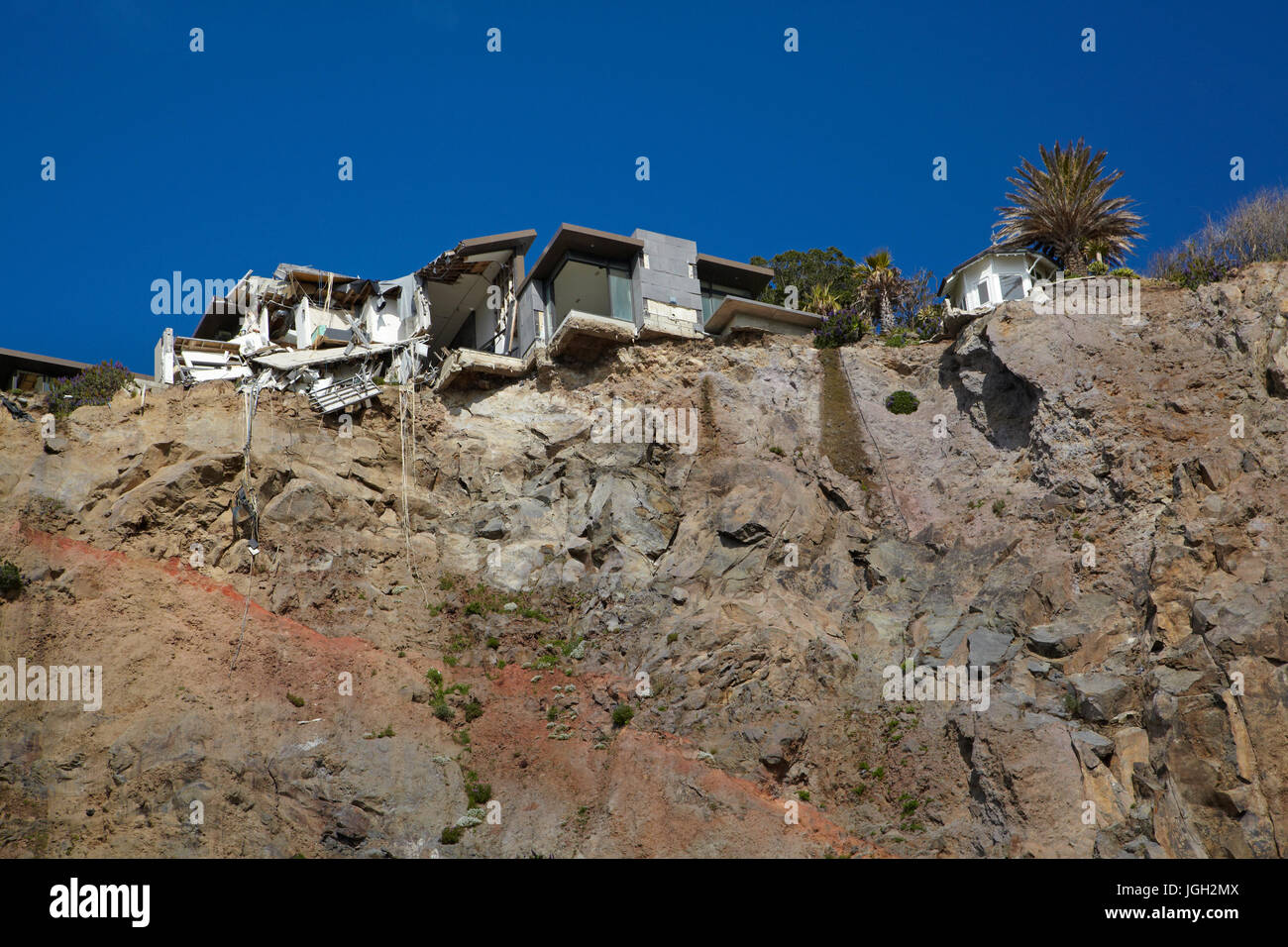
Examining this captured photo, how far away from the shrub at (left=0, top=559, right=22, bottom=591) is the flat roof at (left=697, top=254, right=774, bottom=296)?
2408 cm

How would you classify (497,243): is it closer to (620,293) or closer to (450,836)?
(620,293)

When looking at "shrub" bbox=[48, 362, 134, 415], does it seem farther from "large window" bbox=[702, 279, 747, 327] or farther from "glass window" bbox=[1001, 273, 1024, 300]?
"glass window" bbox=[1001, 273, 1024, 300]

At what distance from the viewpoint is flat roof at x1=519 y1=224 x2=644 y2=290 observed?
38.9 m

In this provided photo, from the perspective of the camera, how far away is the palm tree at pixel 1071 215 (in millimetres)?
40625

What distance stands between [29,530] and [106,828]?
963cm

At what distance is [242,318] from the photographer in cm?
4206

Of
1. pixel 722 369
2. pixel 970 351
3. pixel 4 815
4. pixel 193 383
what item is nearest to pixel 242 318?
pixel 193 383

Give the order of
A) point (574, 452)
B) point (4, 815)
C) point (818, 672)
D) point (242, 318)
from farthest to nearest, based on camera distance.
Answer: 1. point (242, 318)
2. point (574, 452)
3. point (818, 672)
4. point (4, 815)

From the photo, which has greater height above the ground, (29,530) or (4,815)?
(29,530)

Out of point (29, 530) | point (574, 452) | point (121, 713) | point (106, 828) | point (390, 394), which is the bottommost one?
point (106, 828)

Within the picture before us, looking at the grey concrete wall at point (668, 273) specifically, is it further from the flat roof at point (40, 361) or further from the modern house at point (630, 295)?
the flat roof at point (40, 361)

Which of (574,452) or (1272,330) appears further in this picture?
(574,452)

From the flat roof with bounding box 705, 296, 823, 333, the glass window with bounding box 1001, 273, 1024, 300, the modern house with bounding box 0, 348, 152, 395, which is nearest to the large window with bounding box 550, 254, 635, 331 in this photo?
the flat roof with bounding box 705, 296, 823, 333

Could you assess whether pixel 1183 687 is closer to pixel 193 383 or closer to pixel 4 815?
pixel 4 815
